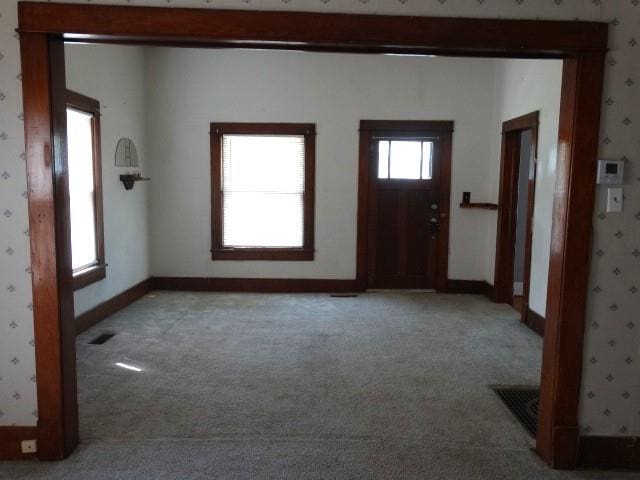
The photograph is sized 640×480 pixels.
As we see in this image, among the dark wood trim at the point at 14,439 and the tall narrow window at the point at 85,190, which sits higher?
the tall narrow window at the point at 85,190

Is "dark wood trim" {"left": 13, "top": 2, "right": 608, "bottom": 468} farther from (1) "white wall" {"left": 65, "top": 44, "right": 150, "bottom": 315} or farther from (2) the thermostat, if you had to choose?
(1) "white wall" {"left": 65, "top": 44, "right": 150, "bottom": 315}

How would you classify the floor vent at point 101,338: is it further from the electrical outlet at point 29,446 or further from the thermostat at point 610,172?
the thermostat at point 610,172

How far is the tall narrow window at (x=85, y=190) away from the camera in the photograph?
459 cm

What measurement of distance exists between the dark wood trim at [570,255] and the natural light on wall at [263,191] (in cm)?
413

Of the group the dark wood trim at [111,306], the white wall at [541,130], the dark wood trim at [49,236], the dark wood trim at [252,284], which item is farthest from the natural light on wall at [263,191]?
the dark wood trim at [49,236]

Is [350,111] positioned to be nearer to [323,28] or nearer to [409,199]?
[409,199]

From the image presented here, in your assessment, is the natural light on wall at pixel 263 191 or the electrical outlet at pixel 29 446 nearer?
the electrical outlet at pixel 29 446

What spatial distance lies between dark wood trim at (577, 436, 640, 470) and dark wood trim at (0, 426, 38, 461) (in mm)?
2773

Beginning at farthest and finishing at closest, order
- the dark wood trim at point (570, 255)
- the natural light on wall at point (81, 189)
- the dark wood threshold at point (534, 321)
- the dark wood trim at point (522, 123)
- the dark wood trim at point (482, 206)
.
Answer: the dark wood trim at point (482, 206), the dark wood trim at point (522, 123), the dark wood threshold at point (534, 321), the natural light on wall at point (81, 189), the dark wood trim at point (570, 255)

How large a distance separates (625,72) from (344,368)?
2.62 m

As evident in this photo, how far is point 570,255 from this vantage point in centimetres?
254

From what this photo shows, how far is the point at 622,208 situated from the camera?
8.30ft

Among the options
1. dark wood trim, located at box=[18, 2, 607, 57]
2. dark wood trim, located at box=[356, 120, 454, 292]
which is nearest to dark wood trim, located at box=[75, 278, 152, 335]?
dark wood trim, located at box=[356, 120, 454, 292]

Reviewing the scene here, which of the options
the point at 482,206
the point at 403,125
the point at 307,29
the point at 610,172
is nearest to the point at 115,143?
the point at 403,125
